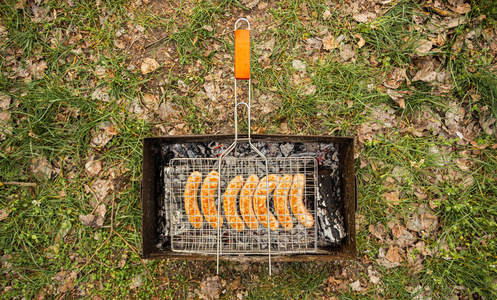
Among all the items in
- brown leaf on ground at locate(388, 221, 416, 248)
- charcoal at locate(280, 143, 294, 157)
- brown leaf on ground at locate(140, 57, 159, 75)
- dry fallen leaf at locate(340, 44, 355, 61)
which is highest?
dry fallen leaf at locate(340, 44, 355, 61)

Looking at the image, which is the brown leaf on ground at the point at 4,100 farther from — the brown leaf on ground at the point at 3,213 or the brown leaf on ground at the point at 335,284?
the brown leaf on ground at the point at 335,284

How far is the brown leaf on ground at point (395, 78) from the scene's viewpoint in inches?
156

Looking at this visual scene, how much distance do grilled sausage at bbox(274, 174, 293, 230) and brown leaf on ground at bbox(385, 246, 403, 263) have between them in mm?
1641

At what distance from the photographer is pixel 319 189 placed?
373 cm

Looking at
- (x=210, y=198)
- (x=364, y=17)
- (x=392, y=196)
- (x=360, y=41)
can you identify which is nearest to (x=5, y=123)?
(x=210, y=198)

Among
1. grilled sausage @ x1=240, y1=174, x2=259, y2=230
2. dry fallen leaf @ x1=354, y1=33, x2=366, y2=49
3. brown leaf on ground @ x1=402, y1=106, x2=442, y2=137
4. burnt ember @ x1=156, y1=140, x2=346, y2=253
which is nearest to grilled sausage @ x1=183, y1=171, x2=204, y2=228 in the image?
burnt ember @ x1=156, y1=140, x2=346, y2=253

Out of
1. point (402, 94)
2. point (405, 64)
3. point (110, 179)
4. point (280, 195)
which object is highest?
point (405, 64)

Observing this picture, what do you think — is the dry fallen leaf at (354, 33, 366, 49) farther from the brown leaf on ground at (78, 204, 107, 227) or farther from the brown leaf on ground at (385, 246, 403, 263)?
the brown leaf on ground at (78, 204, 107, 227)

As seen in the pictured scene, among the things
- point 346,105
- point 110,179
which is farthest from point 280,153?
point 110,179

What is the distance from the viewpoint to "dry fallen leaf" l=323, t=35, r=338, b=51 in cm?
404

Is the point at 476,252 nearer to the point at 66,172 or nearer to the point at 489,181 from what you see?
the point at 489,181

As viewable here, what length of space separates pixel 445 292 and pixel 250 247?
285cm

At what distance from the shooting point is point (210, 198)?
3451mm

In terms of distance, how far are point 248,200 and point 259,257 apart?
695 mm
